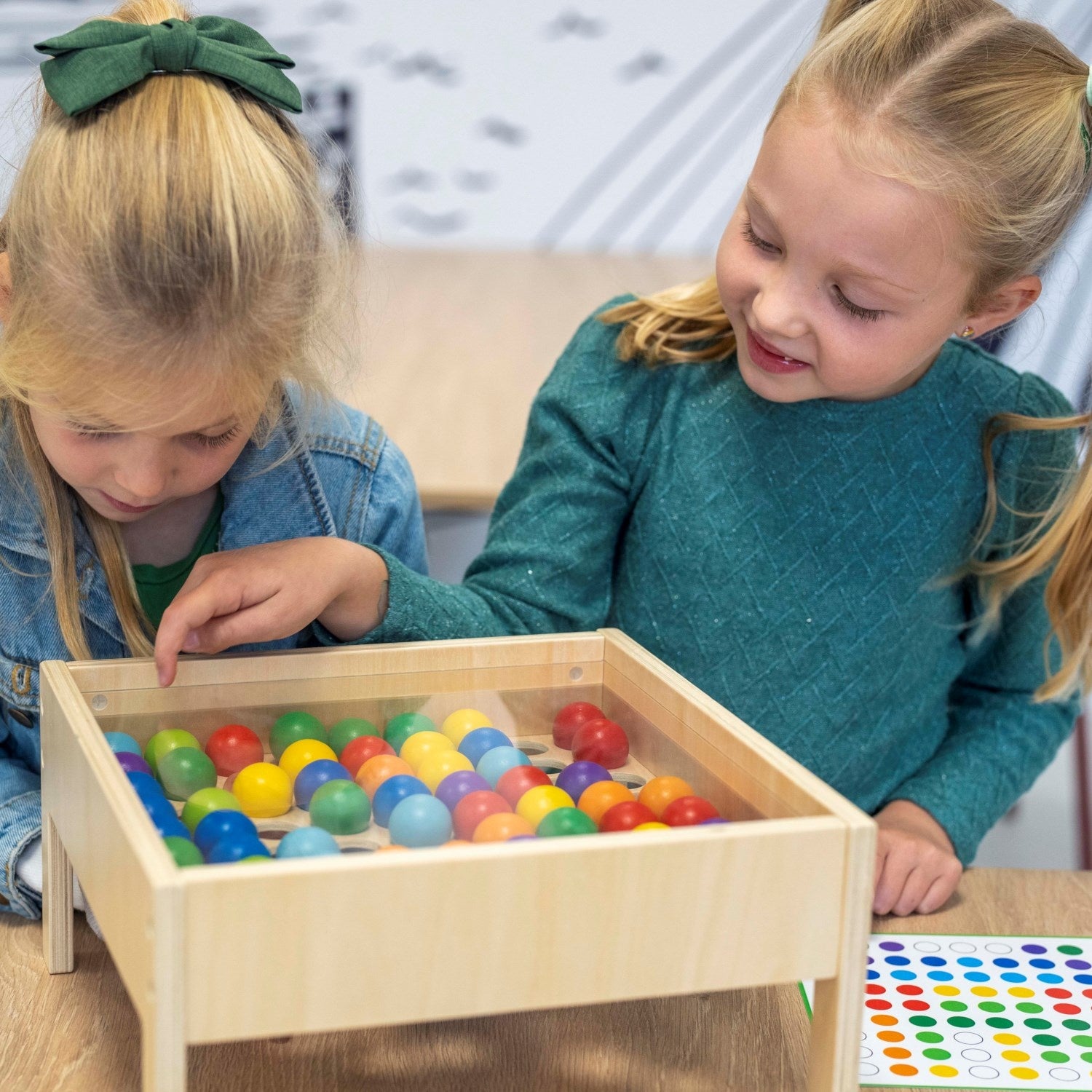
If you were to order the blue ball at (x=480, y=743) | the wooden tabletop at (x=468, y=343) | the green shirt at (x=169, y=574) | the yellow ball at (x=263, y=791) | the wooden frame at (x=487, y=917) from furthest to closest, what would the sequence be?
the wooden tabletop at (x=468, y=343)
the green shirt at (x=169, y=574)
the blue ball at (x=480, y=743)
the yellow ball at (x=263, y=791)
the wooden frame at (x=487, y=917)

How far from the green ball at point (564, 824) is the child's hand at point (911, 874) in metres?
0.37

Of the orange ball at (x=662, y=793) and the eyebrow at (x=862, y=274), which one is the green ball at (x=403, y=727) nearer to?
the orange ball at (x=662, y=793)

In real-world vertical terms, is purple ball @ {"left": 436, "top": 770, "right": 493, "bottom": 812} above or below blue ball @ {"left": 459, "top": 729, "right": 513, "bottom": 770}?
above

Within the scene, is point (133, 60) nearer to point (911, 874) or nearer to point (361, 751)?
point (361, 751)

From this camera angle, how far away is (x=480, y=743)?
911mm

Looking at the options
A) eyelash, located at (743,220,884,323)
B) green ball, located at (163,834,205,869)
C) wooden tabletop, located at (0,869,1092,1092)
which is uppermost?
eyelash, located at (743,220,884,323)

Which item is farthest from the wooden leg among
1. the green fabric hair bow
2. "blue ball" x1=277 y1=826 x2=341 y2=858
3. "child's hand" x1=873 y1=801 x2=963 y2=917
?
"child's hand" x1=873 y1=801 x2=963 y2=917

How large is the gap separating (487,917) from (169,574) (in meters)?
0.65

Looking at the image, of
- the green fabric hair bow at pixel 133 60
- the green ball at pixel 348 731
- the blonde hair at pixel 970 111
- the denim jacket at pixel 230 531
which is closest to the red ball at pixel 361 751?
the green ball at pixel 348 731

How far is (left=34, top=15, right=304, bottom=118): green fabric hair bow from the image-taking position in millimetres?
833

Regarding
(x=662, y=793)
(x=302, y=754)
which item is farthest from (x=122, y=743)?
(x=662, y=793)

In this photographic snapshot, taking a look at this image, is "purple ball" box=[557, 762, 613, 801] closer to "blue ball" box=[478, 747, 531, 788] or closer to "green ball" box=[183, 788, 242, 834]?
"blue ball" box=[478, 747, 531, 788]

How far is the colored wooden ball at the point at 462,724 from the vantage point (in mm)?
921

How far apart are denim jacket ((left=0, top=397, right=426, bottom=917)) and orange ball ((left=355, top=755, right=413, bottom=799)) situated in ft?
0.84
